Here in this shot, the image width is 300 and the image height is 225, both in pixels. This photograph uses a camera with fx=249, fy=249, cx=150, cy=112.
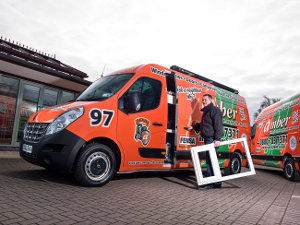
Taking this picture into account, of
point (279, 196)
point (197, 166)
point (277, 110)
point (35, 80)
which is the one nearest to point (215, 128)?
point (197, 166)

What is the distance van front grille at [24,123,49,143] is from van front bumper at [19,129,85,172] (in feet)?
0.58

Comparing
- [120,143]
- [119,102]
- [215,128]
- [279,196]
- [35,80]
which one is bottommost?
[279,196]

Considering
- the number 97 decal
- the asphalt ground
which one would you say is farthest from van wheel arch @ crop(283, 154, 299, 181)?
the number 97 decal

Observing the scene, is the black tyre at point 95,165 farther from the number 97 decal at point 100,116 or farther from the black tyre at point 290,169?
the black tyre at point 290,169

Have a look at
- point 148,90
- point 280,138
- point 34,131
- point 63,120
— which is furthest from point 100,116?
point 280,138

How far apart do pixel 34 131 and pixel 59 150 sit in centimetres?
73

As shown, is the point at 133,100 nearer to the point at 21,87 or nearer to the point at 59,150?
the point at 59,150

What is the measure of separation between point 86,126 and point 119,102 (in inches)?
32.2

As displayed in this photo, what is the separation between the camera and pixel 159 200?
12.4 feet

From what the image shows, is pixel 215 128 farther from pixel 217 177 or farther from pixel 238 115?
pixel 238 115

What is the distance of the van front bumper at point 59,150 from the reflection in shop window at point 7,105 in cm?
651

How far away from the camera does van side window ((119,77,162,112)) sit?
5.06m

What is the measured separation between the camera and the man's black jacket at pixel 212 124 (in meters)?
5.24

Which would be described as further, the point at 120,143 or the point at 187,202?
the point at 120,143
